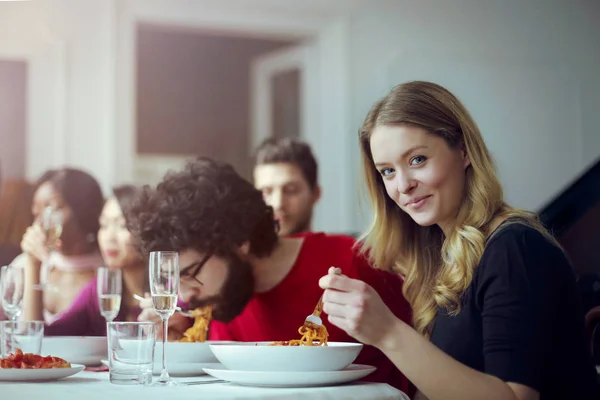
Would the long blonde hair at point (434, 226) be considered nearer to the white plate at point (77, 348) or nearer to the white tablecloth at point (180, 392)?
the white tablecloth at point (180, 392)

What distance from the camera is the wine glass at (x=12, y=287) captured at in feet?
5.71

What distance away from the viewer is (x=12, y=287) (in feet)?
5.75

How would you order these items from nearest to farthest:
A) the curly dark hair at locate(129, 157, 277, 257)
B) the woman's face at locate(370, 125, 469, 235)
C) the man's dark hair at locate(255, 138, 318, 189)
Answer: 1. the woman's face at locate(370, 125, 469, 235)
2. the curly dark hair at locate(129, 157, 277, 257)
3. the man's dark hair at locate(255, 138, 318, 189)

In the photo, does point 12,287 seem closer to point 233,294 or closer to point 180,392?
point 233,294

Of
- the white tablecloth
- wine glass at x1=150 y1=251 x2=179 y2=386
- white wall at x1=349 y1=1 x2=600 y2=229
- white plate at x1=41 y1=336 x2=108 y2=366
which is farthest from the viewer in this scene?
white wall at x1=349 y1=1 x2=600 y2=229

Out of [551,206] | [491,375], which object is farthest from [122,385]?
[551,206]

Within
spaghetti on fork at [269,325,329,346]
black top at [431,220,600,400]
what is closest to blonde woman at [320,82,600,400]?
Result: black top at [431,220,600,400]

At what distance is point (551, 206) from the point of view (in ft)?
7.65

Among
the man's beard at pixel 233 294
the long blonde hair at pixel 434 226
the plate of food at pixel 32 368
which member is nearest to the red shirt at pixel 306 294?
the man's beard at pixel 233 294

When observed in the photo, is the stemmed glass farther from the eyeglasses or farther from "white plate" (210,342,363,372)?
"white plate" (210,342,363,372)

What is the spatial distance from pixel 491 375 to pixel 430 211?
14.1 inches

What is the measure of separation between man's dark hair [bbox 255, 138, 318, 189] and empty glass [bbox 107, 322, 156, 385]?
1.93m

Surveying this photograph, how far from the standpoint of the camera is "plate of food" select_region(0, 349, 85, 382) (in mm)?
1383

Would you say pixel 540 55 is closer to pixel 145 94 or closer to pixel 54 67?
pixel 145 94
